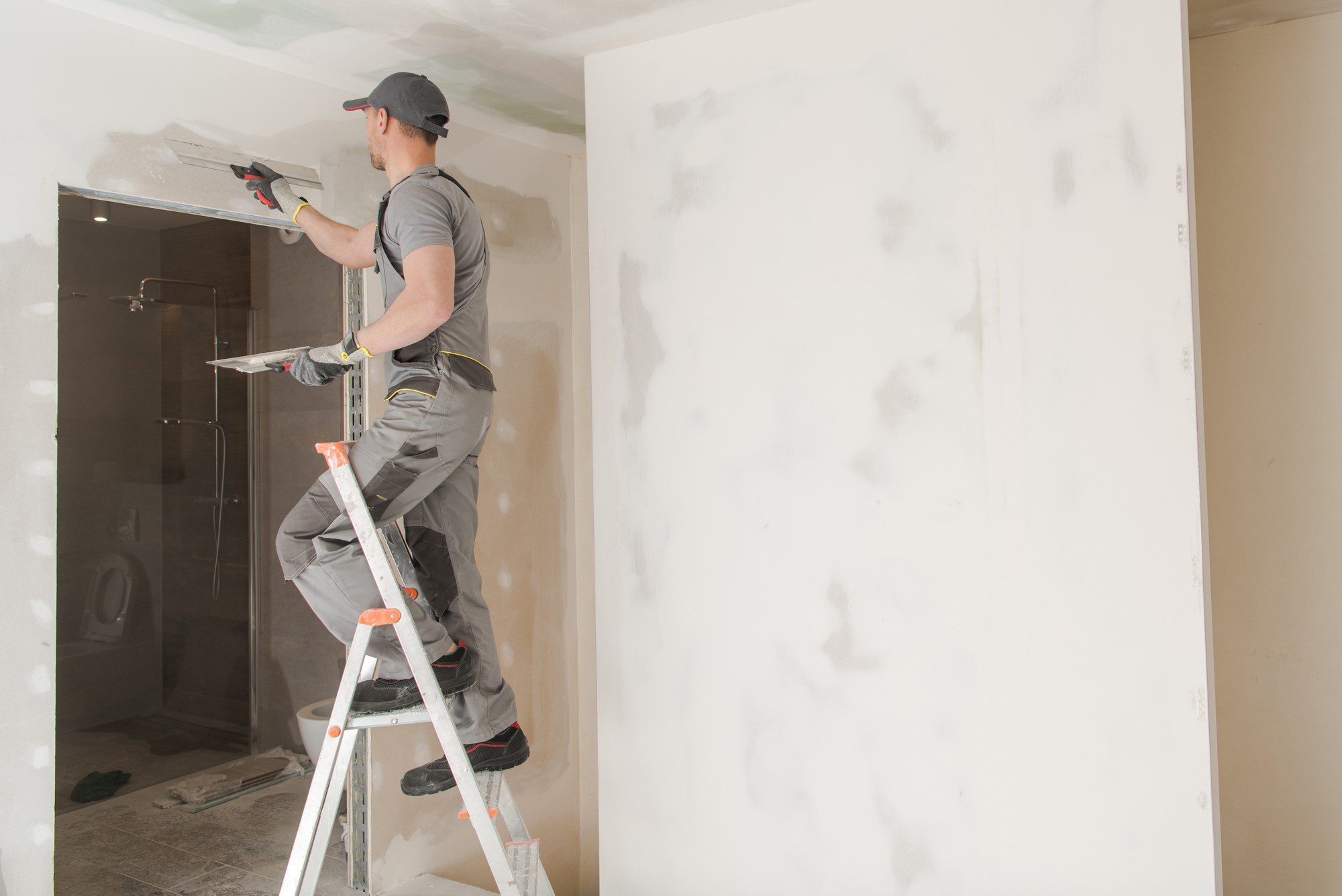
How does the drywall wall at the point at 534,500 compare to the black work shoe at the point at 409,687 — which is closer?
the black work shoe at the point at 409,687

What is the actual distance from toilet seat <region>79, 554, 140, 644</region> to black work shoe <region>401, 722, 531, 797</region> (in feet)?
8.41

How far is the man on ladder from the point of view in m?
1.91

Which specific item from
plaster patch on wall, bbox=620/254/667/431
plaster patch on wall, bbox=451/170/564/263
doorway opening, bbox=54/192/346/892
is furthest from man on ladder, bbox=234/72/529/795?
doorway opening, bbox=54/192/346/892

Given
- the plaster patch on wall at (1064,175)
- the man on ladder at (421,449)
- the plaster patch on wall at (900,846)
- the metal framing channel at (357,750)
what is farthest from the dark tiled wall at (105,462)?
the plaster patch on wall at (1064,175)

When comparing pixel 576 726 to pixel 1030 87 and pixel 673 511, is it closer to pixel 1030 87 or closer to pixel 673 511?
pixel 673 511

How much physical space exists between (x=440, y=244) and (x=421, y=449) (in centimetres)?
45

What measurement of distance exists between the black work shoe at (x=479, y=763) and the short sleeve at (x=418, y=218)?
1.15 m

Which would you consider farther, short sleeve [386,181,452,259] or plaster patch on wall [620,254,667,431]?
plaster patch on wall [620,254,667,431]

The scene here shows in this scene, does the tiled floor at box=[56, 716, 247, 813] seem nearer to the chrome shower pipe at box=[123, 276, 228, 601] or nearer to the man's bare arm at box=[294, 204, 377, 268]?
the chrome shower pipe at box=[123, 276, 228, 601]

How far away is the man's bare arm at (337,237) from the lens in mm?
2344

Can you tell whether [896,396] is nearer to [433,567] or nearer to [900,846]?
[900,846]

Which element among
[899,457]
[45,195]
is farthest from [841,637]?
[45,195]

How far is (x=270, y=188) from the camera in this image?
2312mm

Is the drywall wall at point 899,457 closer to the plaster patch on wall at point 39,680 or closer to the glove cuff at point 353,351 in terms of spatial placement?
the glove cuff at point 353,351
